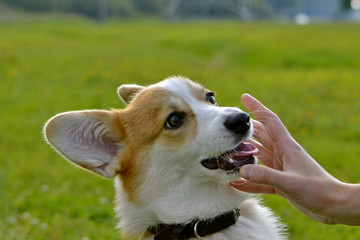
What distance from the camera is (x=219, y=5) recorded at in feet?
160

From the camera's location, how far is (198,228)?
134 inches

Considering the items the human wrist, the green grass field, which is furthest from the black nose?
the green grass field

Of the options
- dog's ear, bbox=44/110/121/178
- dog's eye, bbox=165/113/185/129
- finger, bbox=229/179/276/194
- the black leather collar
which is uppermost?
dog's eye, bbox=165/113/185/129

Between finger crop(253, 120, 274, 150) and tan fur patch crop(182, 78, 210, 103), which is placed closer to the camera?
finger crop(253, 120, 274, 150)

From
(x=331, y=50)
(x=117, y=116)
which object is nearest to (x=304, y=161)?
(x=117, y=116)

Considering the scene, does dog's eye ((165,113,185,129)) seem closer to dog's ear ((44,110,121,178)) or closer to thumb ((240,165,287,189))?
dog's ear ((44,110,121,178))

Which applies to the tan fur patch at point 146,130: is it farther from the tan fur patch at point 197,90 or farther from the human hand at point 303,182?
the human hand at point 303,182

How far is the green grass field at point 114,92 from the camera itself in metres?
5.77

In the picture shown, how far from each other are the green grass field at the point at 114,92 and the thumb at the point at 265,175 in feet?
6.76

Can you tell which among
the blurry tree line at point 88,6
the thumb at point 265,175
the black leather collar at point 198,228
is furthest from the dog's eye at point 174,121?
the blurry tree line at point 88,6

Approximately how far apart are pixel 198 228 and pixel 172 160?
47 cm

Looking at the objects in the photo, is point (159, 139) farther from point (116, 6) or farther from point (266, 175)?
point (116, 6)

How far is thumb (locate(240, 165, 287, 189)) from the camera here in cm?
265

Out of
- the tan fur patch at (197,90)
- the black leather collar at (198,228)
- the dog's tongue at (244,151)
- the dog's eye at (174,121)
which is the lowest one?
the black leather collar at (198,228)
